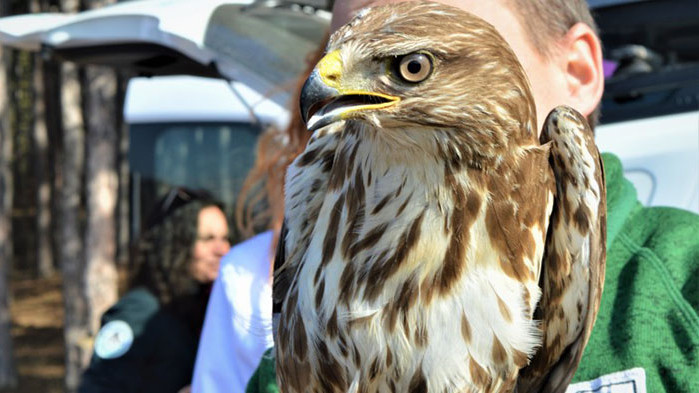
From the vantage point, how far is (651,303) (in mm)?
2004

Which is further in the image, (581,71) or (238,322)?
(238,322)

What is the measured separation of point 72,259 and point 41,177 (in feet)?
33.3

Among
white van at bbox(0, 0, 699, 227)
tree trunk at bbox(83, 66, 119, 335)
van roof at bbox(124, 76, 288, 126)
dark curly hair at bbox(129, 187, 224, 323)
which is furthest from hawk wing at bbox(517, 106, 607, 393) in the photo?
tree trunk at bbox(83, 66, 119, 335)

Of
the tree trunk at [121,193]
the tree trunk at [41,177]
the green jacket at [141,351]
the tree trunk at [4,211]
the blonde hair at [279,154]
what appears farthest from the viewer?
the tree trunk at [41,177]

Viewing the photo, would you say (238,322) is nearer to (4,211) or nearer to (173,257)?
(173,257)

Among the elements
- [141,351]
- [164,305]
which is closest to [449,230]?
[141,351]

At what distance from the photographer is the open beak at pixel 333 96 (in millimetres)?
1633

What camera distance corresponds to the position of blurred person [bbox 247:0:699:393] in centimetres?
196

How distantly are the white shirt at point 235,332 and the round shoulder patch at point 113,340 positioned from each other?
2.58 meters

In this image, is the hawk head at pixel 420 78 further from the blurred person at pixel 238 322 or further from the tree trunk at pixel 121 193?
the tree trunk at pixel 121 193

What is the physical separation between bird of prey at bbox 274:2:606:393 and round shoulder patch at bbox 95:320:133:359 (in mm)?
3562

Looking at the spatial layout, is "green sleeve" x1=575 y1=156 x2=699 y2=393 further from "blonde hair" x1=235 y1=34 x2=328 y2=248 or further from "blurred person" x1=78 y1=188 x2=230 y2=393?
"blurred person" x1=78 y1=188 x2=230 y2=393

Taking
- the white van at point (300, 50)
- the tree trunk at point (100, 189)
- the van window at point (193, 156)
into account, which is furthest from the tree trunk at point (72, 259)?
the white van at point (300, 50)

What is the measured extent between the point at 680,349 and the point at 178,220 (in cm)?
428
